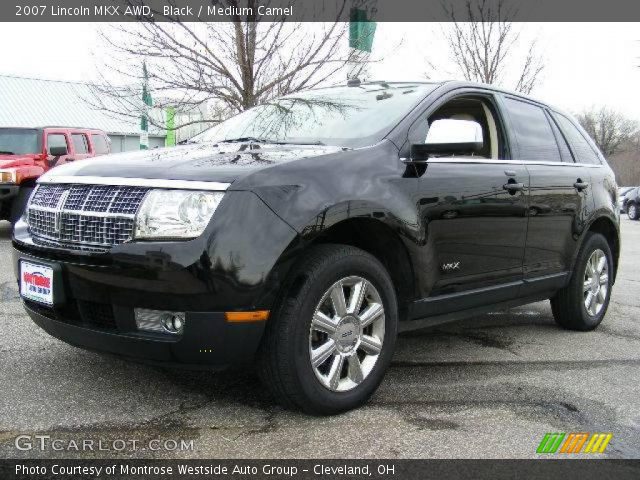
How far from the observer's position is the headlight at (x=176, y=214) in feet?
8.90

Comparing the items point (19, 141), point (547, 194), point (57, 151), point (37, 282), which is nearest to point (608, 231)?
point (547, 194)

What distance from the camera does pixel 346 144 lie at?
3.46m

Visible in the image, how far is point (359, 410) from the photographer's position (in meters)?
3.14

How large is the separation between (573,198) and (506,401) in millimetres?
1936

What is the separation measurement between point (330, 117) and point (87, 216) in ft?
5.15

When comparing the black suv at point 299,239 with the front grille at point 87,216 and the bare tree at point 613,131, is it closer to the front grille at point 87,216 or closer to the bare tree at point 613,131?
the front grille at point 87,216

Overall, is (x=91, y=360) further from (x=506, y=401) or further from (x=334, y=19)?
(x=334, y=19)

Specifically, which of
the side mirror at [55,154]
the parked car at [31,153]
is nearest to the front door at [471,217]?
the parked car at [31,153]

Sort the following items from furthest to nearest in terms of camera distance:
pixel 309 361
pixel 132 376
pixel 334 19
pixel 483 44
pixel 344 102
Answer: pixel 483 44, pixel 334 19, pixel 344 102, pixel 132 376, pixel 309 361

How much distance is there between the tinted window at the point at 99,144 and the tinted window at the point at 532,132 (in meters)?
9.38

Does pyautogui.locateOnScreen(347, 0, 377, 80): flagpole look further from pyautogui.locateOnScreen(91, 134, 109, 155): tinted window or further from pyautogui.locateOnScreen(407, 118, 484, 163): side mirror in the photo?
pyautogui.locateOnScreen(407, 118, 484, 163): side mirror

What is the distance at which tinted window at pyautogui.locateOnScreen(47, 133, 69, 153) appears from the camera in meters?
11.2

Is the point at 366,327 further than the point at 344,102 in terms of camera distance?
No

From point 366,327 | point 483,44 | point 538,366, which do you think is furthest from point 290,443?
point 483,44
